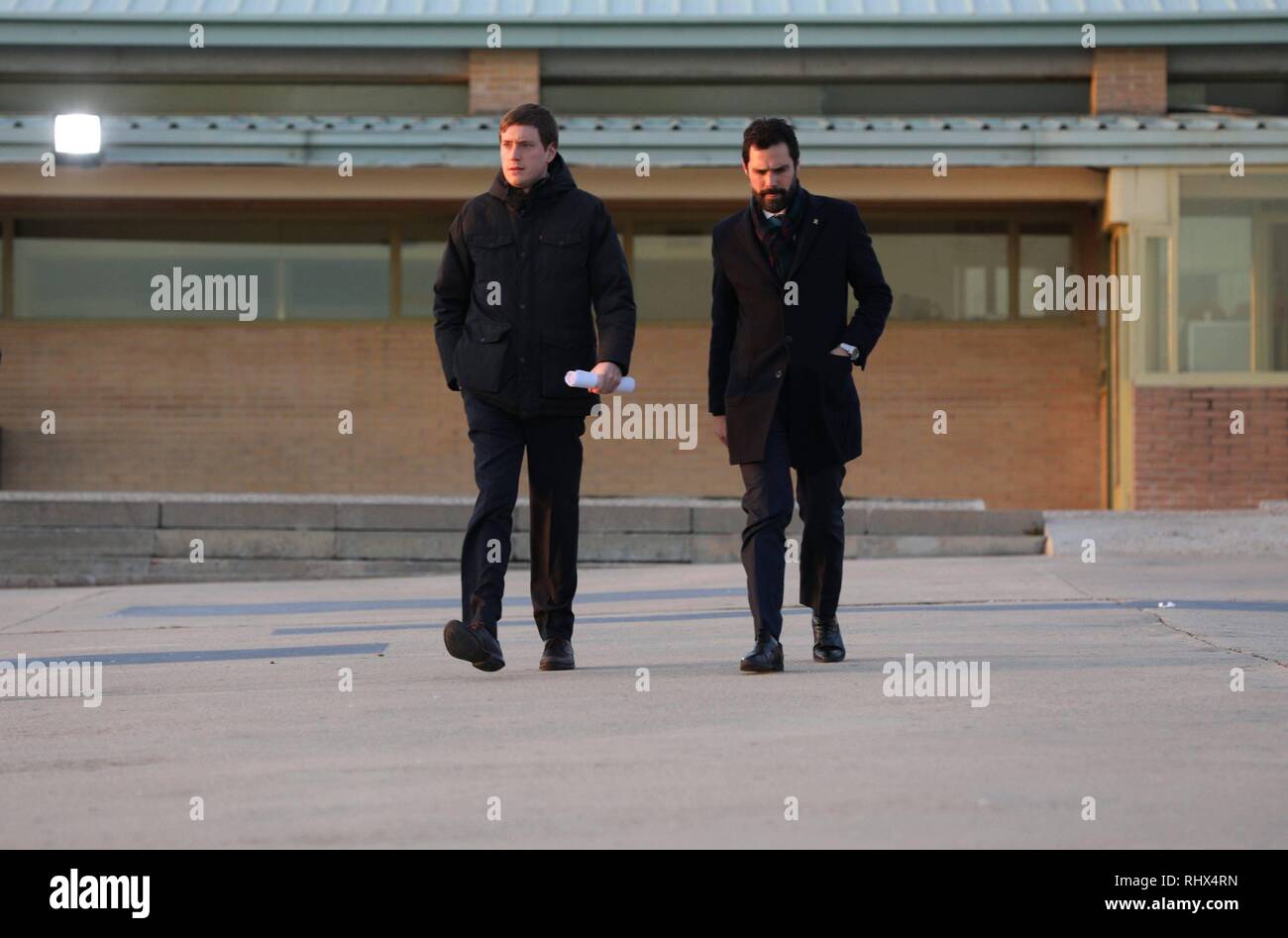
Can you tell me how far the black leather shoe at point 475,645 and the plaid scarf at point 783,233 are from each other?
1550 mm

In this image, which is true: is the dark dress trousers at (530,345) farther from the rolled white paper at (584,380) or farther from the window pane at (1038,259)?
the window pane at (1038,259)

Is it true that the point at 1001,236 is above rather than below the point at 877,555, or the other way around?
above

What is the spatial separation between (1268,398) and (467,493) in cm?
677

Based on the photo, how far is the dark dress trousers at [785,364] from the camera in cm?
650

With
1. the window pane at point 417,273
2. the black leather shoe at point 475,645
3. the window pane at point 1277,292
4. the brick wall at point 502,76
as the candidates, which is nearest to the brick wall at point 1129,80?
the window pane at point 1277,292

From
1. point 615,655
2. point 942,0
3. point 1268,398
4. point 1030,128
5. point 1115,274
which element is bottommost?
point 615,655

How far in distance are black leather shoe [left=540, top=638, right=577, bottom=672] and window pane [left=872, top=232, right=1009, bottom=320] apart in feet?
35.6

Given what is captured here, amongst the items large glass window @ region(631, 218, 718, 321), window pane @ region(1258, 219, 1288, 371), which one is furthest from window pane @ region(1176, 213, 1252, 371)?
large glass window @ region(631, 218, 718, 321)

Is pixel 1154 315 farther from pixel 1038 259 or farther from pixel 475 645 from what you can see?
pixel 475 645

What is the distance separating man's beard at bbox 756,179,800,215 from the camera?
6.50 meters

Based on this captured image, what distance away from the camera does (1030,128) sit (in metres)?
15.3

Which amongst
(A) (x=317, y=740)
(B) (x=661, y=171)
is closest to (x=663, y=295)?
(B) (x=661, y=171)
